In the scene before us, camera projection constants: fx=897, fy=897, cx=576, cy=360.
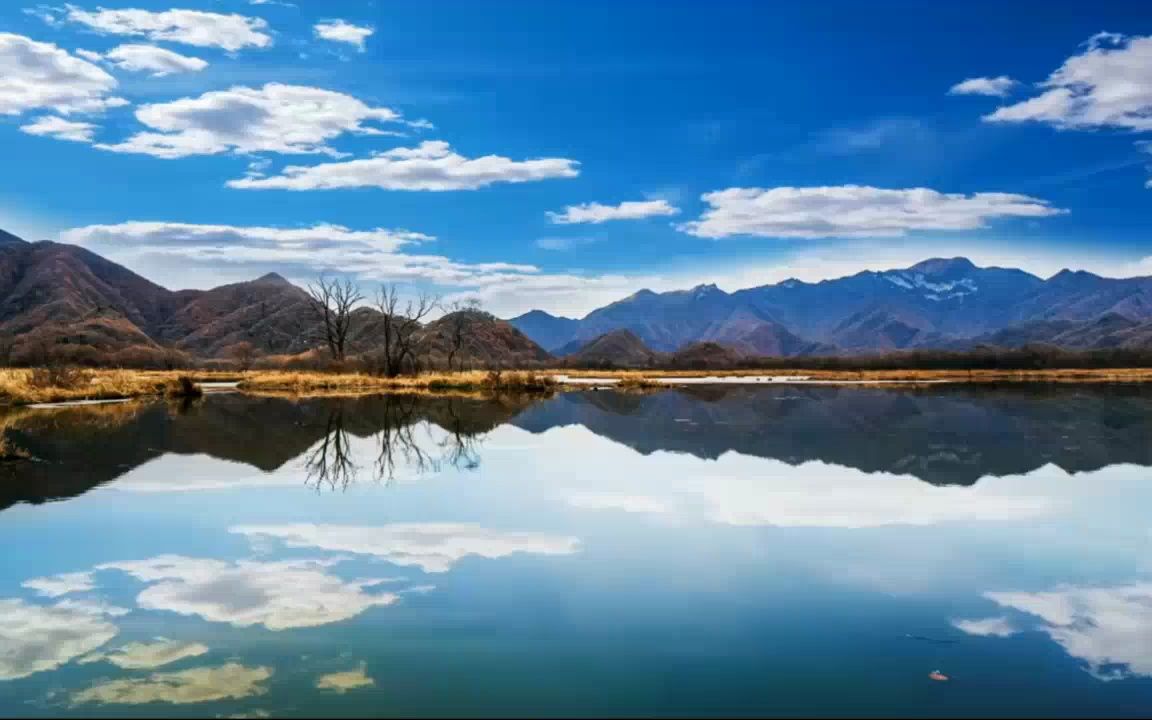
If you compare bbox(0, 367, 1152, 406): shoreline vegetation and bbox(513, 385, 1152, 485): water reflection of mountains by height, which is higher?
bbox(0, 367, 1152, 406): shoreline vegetation

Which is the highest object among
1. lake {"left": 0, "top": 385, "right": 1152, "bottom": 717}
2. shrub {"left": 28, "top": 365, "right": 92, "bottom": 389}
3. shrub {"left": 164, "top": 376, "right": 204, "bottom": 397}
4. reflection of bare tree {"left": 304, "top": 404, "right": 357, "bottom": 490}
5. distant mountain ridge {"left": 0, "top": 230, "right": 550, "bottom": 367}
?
distant mountain ridge {"left": 0, "top": 230, "right": 550, "bottom": 367}

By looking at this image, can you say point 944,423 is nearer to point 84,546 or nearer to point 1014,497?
point 1014,497

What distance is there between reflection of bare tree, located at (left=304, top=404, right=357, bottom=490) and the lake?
0.48 feet

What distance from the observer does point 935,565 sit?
10.2 meters

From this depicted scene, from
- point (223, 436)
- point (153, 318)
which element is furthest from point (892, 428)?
point (153, 318)

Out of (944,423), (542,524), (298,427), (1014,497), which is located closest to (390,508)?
(542,524)

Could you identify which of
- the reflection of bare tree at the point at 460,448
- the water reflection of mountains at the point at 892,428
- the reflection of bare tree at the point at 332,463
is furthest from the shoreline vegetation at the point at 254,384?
the reflection of bare tree at the point at 460,448

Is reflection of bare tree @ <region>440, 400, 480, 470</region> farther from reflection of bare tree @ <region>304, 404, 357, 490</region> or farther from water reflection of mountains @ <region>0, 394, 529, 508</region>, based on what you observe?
reflection of bare tree @ <region>304, 404, 357, 490</region>

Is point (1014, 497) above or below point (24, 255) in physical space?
below

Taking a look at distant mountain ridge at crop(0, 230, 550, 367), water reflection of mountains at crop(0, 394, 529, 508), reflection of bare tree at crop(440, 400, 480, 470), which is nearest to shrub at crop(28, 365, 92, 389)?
water reflection of mountains at crop(0, 394, 529, 508)

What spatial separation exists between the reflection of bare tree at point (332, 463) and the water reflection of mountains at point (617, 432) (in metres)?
0.06

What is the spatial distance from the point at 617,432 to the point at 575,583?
56.5 ft

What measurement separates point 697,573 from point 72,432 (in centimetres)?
2105

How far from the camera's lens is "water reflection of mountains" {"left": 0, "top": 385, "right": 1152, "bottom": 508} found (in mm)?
18859
